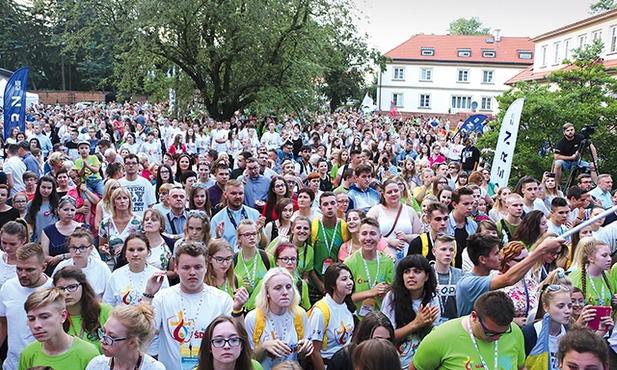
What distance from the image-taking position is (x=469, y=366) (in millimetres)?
3701

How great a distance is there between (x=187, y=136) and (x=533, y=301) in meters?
15.1

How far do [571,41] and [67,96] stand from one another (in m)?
51.4

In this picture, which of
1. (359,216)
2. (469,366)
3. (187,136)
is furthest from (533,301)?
(187,136)

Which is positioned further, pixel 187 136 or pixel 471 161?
pixel 187 136

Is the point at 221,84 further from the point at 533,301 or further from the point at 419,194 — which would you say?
the point at 533,301

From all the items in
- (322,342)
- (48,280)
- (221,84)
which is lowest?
(322,342)

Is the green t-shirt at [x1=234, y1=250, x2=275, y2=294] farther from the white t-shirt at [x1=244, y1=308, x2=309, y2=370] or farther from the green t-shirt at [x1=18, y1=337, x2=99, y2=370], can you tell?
the green t-shirt at [x1=18, y1=337, x2=99, y2=370]

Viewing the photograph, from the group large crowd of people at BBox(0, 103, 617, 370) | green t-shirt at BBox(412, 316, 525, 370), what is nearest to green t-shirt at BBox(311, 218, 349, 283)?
large crowd of people at BBox(0, 103, 617, 370)

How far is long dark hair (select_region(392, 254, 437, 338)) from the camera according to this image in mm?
4719

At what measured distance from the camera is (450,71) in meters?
72.3

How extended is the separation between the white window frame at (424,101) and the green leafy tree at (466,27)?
4051 centimetres

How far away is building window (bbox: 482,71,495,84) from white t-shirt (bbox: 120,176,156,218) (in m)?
68.0

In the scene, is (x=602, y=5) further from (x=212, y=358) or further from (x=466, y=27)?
(x=212, y=358)

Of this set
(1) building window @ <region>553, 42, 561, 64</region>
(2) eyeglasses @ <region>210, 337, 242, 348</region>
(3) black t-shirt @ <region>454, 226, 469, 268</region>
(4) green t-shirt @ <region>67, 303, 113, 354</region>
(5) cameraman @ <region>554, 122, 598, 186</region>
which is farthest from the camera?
(1) building window @ <region>553, 42, 561, 64</region>
